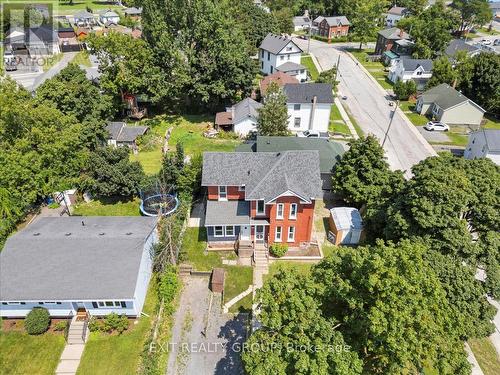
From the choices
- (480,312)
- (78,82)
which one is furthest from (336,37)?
(480,312)

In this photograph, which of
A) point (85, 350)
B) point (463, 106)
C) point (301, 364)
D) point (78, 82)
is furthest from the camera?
point (463, 106)

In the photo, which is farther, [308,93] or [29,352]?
[308,93]

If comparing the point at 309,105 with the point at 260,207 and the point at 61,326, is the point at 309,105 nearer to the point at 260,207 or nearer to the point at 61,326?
the point at 260,207

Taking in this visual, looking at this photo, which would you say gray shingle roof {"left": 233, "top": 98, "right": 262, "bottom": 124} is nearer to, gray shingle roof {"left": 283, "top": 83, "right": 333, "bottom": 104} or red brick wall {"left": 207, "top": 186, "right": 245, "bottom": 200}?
gray shingle roof {"left": 283, "top": 83, "right": 333, "bottom": 104}

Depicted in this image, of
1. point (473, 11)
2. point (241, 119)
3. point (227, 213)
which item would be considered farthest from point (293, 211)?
point (473, 11)

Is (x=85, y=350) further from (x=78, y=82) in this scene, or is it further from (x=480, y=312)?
(x=78, y=82)

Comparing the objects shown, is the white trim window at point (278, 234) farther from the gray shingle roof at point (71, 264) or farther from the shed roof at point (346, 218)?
the gray shingle roof at point (71, 264)
